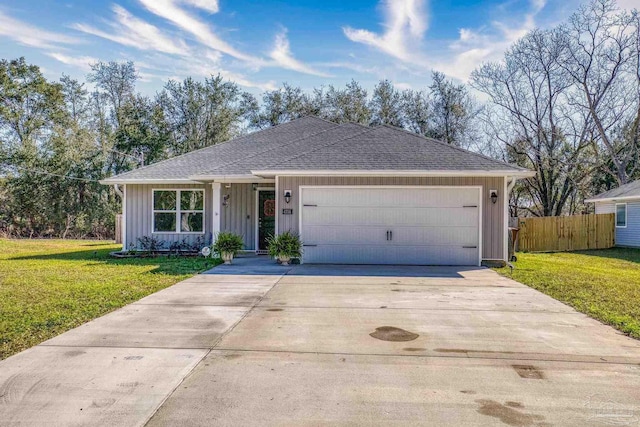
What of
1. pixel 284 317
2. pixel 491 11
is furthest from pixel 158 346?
pixel 491 11

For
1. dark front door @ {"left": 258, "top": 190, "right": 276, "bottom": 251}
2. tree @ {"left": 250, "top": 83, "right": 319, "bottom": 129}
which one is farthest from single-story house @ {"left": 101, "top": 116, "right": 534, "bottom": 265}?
tree @ {"left": 250, "top": 83, "right": 319, "bottom": 129}

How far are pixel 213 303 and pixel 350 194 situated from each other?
17.6 ft

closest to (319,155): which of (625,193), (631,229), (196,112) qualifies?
(631,229)

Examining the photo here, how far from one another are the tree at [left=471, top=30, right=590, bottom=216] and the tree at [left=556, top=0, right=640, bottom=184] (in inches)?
34.7

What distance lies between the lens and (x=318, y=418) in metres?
3.06

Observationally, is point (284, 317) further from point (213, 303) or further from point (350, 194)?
point (350, 194)

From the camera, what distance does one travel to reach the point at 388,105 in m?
28.7

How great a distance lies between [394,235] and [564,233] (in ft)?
33.9

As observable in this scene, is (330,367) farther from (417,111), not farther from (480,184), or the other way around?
(417,111)

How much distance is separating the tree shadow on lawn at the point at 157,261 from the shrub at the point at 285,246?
5.03 feet

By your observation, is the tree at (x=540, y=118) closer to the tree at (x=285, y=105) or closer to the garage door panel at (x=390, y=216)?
the tree at (x=285, y=105)

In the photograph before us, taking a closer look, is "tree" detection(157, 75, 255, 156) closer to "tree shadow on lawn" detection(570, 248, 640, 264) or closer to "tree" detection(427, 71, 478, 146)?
"tree" detection(427, 71, 478, 146)

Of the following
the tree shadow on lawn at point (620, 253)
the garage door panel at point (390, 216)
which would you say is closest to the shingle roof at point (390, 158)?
the garage door panel at point (390, 216)

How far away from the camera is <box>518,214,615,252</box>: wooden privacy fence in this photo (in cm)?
1723
